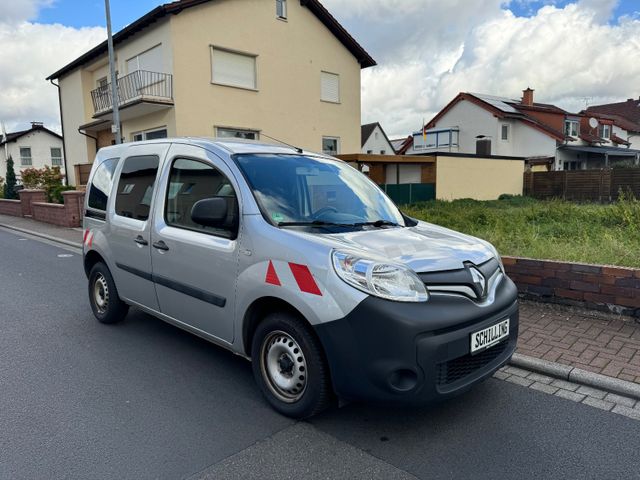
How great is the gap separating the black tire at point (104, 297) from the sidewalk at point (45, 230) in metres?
6.74

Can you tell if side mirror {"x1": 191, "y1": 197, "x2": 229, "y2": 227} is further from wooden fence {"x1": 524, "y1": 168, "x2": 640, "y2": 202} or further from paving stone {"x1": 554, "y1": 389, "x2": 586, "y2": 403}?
wooden fence {"x1": 524, "y1": 168, "x2": 640, "y2": 202}

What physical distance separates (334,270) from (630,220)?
275 inches

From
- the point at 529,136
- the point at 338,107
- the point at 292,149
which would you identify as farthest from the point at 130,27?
the point at 529,136

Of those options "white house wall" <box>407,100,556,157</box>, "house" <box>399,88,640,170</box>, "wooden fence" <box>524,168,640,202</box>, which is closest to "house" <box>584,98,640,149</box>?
"house" <box>399,88,640,170</box>

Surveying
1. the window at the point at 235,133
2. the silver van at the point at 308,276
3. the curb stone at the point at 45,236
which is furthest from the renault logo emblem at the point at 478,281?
the window at the point at 235,133

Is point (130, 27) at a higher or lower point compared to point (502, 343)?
higher

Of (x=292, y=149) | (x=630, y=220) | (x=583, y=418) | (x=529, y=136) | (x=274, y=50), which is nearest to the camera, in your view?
(x=583, y=418)

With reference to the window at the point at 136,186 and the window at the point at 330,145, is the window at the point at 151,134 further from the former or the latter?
the window at the point at 136,186

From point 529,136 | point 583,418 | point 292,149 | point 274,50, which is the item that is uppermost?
point 274,50

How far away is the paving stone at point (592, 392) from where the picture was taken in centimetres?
362

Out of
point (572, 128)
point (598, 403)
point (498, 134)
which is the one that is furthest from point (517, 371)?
point (572, 128)

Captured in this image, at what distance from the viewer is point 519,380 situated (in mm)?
3896

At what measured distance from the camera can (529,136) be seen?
35750 mm

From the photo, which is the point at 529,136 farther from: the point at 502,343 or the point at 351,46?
the point at 502,343
